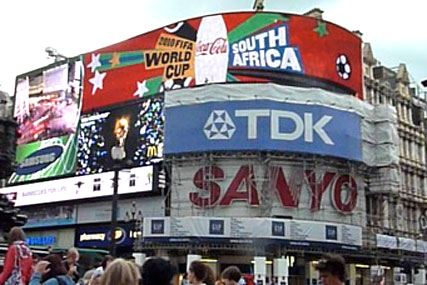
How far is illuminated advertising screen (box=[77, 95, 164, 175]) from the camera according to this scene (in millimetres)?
42719

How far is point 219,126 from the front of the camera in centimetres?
4031

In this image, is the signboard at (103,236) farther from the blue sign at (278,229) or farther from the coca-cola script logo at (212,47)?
the coca-cola script logo at (212,47)

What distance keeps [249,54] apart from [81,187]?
15107 mm

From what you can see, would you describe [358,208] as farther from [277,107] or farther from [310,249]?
[277,107]

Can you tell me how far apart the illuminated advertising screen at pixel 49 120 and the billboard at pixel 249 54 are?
6.42 meters

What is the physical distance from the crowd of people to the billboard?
108 ft

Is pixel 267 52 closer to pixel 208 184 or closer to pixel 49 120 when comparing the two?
pixel 208 184

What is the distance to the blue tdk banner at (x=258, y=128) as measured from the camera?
3994 centimetres

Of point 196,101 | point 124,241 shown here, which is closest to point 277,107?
point 196,101

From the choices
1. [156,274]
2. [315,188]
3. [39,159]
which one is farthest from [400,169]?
[156,274]

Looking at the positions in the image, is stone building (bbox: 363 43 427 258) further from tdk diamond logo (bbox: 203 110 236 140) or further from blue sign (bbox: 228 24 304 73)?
tdk diamond logo (bbox: 203 110 236 140)

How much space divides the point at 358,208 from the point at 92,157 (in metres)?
18.6

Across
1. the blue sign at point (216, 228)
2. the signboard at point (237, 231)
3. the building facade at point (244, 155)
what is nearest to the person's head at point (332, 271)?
the building facade at point (244, 155)

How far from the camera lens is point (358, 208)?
43.0m
